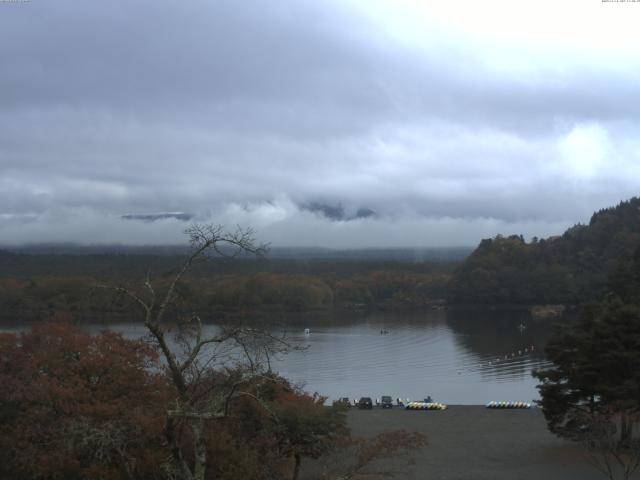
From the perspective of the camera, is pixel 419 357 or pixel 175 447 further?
pixel 419 357

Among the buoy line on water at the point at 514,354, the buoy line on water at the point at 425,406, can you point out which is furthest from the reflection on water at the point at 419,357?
the buoy line on water at the point at 425,406

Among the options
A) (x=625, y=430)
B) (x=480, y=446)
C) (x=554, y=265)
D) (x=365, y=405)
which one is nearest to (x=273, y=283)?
(x=554, y=265)

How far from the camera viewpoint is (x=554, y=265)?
72.8 meters

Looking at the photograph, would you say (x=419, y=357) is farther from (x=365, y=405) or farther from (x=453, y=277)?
(x=453, y=277)

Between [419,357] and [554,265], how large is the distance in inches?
1528

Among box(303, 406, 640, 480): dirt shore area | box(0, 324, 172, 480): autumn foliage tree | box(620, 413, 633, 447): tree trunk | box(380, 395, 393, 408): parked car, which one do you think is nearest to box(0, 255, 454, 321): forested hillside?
box(380, 395, 393, 408): parked car

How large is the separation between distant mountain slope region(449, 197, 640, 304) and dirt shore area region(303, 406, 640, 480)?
46.3 meters

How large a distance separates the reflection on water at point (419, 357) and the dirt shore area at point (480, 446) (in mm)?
3863

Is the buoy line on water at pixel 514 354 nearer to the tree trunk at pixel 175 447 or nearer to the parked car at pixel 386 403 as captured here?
the parked car at pixel 386 403

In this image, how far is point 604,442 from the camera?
11.5 meters

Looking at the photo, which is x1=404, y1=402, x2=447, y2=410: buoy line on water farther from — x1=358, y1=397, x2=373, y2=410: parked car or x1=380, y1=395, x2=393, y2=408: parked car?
x1=358, y1=397, x2=373, y2=410: parked car

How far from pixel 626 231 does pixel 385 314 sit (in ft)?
90.4

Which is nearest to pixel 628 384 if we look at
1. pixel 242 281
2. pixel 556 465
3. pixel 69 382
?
pixel 556 465

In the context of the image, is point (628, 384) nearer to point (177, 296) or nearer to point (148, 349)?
point (148, 349)
